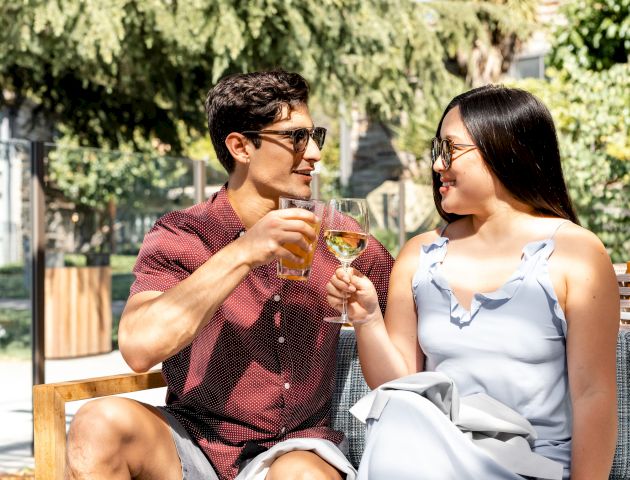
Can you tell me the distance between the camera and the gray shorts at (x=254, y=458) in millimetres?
2574

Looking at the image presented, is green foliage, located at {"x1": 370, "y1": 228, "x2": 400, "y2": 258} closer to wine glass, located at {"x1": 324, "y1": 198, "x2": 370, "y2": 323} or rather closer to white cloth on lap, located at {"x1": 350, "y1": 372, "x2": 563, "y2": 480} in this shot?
wine glass, located at {"x1": 324, "y1": 198, "x2": 370, "y2": 323}

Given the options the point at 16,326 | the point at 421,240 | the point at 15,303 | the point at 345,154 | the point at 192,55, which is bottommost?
the point at 16,326

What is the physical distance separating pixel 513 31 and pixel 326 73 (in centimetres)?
408

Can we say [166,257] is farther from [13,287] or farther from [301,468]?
[13,287]

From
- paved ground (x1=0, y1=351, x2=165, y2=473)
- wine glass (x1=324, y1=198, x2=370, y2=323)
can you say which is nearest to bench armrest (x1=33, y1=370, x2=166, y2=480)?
wine glass (x1=324, y1=198, x2=370, y2=323)

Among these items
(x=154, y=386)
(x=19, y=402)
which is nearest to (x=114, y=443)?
(x=154, y=386)

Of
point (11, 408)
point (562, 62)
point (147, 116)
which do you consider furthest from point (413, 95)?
point (11, 408)

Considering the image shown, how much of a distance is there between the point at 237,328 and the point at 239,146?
2.04 feet

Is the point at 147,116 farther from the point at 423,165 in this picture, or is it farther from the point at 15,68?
the point at 423,165

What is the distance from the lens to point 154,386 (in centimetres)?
307

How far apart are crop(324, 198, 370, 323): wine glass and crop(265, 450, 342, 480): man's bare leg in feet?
1.22

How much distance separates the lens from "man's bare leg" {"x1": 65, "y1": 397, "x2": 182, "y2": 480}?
8.04ft

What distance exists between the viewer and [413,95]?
10.5 m

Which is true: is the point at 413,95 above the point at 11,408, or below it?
above
